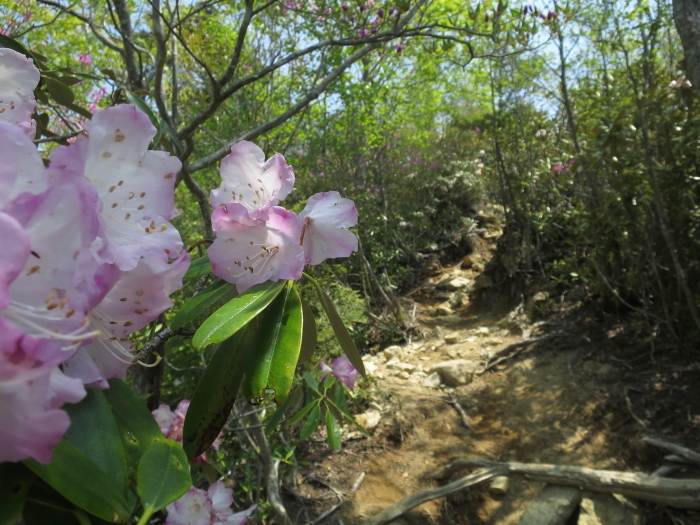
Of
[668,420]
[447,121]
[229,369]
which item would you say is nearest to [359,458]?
[668,420]

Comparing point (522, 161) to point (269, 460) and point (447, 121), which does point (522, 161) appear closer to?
point (447, 121)

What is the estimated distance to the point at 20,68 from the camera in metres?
0.56

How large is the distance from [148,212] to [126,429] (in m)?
0.22

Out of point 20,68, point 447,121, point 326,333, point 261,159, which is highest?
point 447,121

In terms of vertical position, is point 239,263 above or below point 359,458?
above

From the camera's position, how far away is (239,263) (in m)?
0.70

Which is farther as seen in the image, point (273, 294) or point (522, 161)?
point (522, 161)

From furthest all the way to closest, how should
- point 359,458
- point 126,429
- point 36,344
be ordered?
point 359,458, point 126,429, point 36,344

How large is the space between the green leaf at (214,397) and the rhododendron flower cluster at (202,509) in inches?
9.6

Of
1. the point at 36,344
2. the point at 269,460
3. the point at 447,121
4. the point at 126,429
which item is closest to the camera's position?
the point at 36,344

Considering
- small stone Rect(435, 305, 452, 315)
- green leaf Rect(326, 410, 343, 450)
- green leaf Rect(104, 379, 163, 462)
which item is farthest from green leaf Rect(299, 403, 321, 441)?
small stone Rect(435, 305, 452, 315)

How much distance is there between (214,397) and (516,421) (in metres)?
3.43

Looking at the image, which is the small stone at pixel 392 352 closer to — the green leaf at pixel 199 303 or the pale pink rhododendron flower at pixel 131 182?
the green leaf at pixel 199 303

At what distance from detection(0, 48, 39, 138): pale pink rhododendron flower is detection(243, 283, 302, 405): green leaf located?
1.20ft
